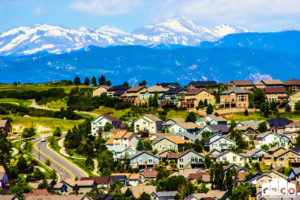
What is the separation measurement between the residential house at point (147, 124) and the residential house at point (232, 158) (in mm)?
24074

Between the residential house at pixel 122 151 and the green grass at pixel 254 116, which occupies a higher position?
the green grass at pixel 254 116

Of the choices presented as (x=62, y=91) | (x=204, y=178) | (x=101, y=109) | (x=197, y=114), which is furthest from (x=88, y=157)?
(x=62, y=91)

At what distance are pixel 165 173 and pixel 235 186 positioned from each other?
11276mm

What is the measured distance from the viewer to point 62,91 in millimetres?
161375

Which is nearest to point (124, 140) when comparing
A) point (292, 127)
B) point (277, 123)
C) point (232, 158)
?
point (232, 158)

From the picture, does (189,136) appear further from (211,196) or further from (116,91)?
(116,91)

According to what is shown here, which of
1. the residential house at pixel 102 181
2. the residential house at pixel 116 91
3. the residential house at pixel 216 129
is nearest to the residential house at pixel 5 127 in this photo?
the residential house at pixel 216 129

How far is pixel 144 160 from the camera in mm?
91062

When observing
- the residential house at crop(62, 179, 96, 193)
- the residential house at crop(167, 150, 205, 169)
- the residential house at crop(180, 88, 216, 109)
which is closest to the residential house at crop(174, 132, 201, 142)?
the residential house at crop(167, 150, 205, 169)

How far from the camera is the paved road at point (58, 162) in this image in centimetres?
8648

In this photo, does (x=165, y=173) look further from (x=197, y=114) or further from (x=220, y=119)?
(x=197, y=114)

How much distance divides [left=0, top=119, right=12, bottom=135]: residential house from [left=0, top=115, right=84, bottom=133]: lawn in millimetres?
1750

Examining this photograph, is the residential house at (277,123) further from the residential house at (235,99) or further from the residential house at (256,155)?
the residential house at (235,99)

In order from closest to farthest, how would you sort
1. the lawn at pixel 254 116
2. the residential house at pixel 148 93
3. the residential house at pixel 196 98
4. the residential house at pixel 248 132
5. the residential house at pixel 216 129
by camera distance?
1. the residential house at pixel 248 132
2. the residential house at pixel 216 129
3. the lawn at pixel 254 116
4. the residential house at pixel 196 98
5. the residential house at pixel 148 93
